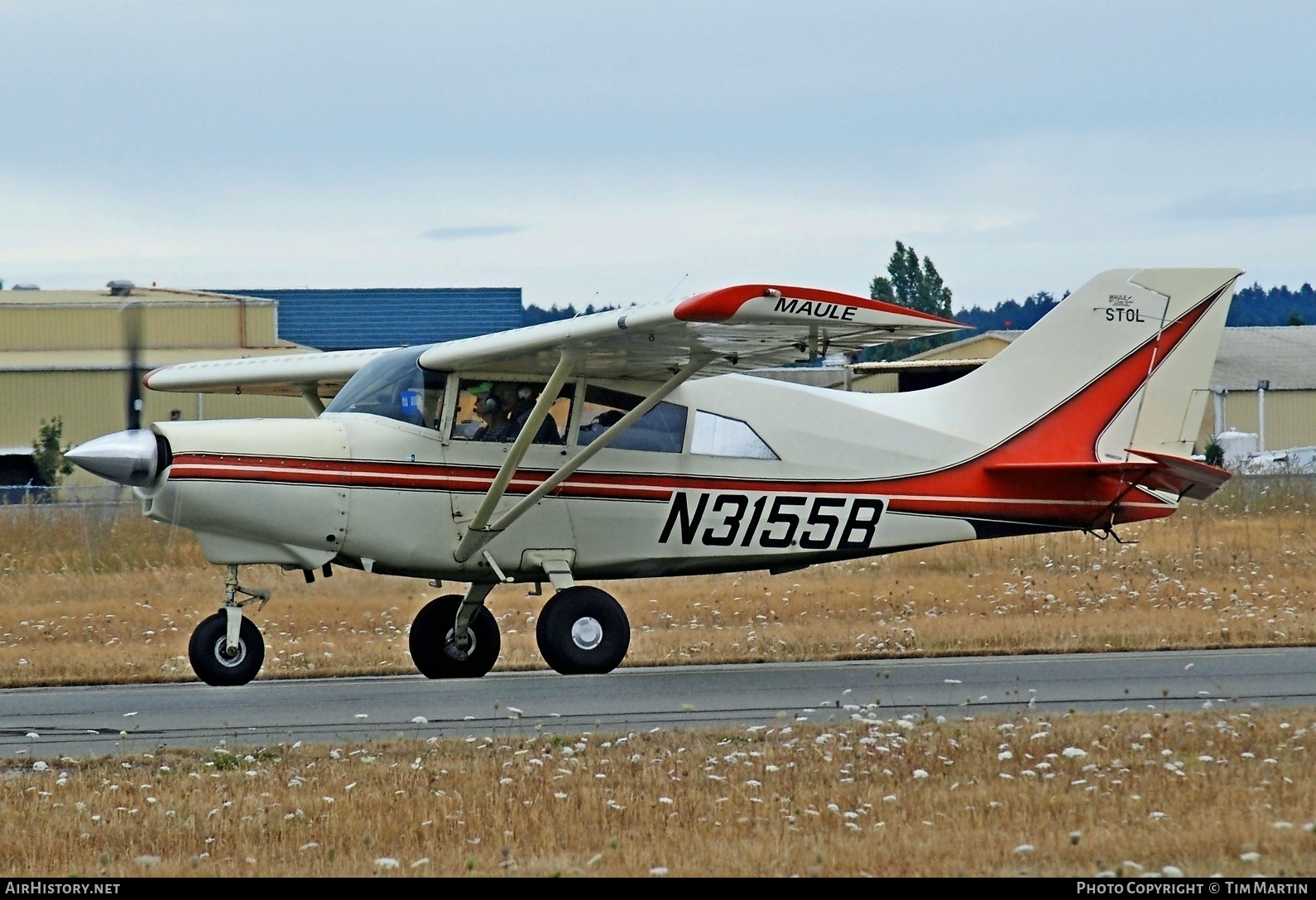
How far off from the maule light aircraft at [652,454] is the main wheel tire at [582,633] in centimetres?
2

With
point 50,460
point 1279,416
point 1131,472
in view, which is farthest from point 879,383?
point 1131,472

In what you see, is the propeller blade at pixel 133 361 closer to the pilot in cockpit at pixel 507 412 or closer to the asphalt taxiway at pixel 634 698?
the asphalt taxiway at pixel 634 698

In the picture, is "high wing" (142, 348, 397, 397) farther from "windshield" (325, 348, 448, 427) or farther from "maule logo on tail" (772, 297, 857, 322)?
"maule logo on tail" (772, 297, 857, 322)

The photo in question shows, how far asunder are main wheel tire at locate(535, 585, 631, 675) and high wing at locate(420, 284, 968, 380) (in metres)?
1.84

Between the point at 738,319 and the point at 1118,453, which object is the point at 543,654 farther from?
the point at 1118,453

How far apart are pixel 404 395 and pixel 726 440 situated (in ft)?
8.86

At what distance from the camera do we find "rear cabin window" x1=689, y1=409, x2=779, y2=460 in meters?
13.3

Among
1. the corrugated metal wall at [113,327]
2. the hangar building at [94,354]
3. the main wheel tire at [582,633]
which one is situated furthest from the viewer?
the corrugated metal wall at [113,327]

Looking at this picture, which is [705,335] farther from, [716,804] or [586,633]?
[716,804]

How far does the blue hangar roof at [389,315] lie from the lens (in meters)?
53.8

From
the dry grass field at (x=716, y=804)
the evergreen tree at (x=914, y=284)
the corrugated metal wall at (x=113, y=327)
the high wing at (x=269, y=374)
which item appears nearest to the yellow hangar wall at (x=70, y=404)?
the corrugated metal wall at (x=113, y=327)

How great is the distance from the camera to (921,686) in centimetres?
1115

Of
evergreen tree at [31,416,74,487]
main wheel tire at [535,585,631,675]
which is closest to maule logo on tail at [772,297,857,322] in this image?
main wheel tire at [535,585,631,675]

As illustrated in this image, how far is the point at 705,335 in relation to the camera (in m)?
11.5
